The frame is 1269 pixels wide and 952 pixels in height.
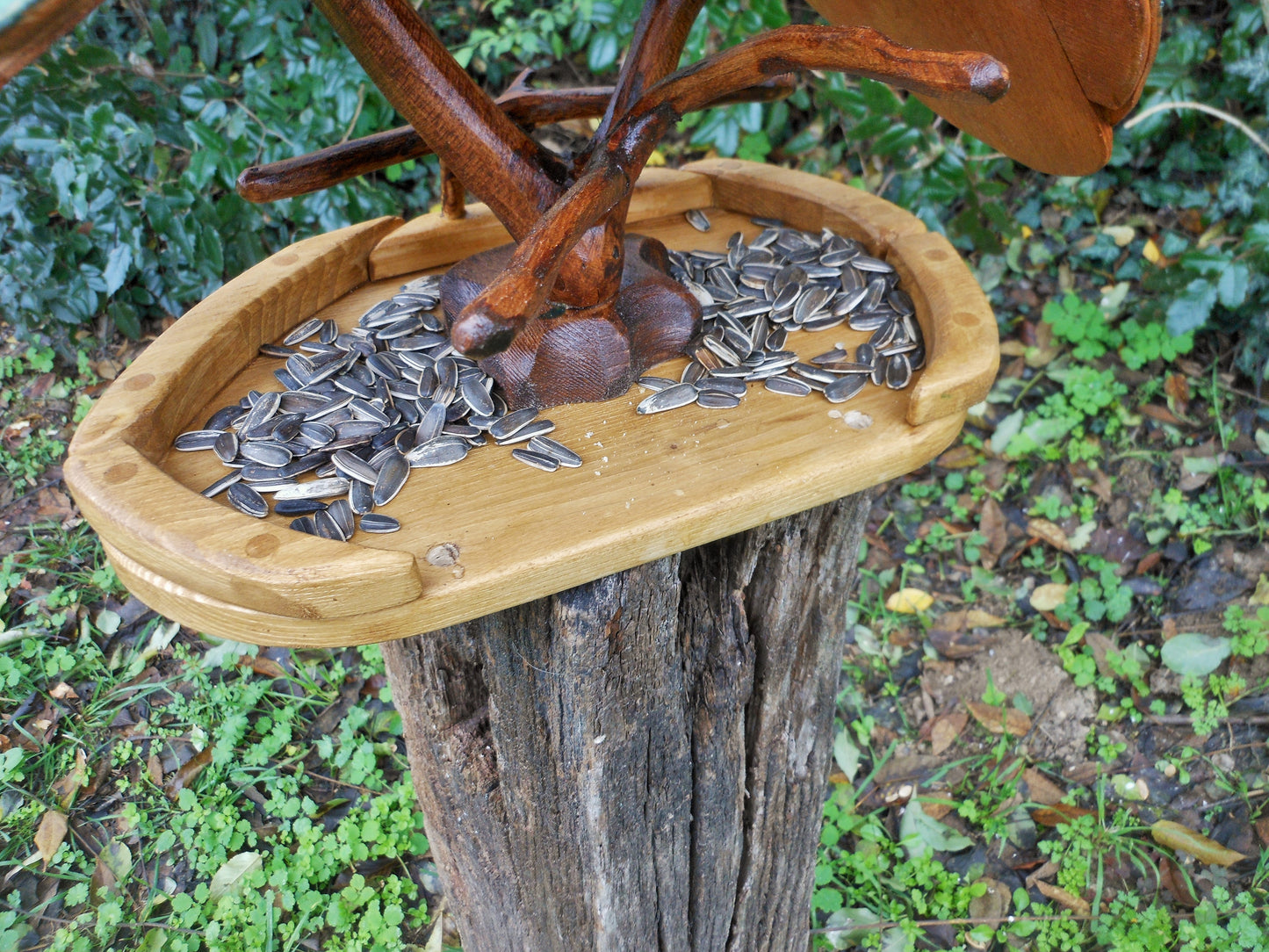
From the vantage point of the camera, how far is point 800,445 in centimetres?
105

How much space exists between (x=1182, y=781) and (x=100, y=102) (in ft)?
10.1

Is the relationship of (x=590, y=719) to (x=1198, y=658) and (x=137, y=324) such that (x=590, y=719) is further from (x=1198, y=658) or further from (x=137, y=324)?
(x=137, y=324)

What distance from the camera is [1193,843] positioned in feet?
6.17

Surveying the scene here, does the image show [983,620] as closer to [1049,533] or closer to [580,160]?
[1049,533]

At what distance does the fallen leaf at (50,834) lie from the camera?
190 cm

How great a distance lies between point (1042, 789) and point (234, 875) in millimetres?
1711

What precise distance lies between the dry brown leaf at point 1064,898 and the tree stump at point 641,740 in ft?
2.09

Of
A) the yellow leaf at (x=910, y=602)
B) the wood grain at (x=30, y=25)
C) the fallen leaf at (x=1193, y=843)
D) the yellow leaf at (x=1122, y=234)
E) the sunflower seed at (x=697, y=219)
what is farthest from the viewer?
the yellow leaf at (x=1122, y=234)

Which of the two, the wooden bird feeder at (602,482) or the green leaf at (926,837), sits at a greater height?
the wooden bird feeder at (602,482)

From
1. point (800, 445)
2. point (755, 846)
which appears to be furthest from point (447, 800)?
point (800, 445)

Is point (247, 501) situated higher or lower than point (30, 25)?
lower

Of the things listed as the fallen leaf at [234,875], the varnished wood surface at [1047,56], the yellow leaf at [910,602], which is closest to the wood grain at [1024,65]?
the varnished wood surface at [1047,56]

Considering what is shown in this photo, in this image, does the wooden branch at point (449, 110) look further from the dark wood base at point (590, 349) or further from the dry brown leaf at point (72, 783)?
the dry brown leaf at point (72, 783)

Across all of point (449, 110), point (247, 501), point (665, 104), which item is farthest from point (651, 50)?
point (247, 501)
